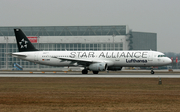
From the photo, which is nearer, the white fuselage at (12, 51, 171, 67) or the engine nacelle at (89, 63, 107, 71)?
the engine nacelle at (89, 63, 107, 71)

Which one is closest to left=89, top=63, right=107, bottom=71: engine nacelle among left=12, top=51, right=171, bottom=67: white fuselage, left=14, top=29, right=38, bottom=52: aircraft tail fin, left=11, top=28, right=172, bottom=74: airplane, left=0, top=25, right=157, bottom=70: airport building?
left=11, top=28, right=172, bottom=74: airplane

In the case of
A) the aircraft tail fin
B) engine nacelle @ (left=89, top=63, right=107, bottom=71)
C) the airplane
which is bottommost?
engine nacelle @ (left=89, top=63, right=107, bottom=71)

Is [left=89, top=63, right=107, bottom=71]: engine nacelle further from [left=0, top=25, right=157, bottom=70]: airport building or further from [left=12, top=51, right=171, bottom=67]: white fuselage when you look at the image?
[left=0, top=25, right=157, bottom=70]: airport building

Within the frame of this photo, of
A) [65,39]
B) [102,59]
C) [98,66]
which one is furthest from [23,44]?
[65,39]

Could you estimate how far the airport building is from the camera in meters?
95.5

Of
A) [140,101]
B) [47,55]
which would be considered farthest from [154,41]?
[140,101]

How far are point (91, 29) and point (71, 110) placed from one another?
8557cm

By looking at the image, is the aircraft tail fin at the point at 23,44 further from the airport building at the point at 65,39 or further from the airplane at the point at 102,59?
the airport building at the point at 65,39

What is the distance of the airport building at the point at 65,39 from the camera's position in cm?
9550

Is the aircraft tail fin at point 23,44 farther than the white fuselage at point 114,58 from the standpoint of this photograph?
Yes

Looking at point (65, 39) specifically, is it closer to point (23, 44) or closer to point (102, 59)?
point (23, 44)

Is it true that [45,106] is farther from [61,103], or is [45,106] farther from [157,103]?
[157,103]

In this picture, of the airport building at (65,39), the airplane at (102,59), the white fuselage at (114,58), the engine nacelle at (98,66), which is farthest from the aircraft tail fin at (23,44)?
the airport building at (65,39)

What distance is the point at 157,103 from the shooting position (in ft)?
57.7
